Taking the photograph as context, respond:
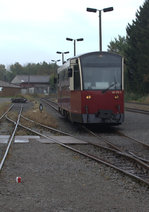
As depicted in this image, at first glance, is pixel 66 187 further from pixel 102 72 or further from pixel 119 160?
pixel 102 72

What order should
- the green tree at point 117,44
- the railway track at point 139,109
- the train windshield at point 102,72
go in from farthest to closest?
the green tree at point 117,44
the railway track at point 139,109
the train windshield at point 102,72

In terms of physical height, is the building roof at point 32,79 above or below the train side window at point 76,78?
above

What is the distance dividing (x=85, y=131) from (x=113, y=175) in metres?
8.87

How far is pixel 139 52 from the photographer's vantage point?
5400 cm

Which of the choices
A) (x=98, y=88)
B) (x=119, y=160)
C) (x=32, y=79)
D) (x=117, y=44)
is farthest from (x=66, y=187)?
(x=32, y=79)

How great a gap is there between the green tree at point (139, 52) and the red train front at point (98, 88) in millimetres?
35625

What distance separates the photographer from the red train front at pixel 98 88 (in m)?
15.3

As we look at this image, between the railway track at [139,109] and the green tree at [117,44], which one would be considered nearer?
the railway track at [139,109]

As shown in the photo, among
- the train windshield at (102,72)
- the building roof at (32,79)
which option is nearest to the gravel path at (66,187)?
the train windshield at (102,72)

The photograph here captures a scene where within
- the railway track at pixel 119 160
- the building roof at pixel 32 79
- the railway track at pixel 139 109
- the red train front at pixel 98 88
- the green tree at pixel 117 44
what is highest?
the green tree at pixel 117 44

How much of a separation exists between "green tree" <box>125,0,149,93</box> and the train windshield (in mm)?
35551

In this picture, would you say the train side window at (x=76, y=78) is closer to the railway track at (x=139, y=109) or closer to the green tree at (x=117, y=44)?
the railway track at (x=139, y=109)

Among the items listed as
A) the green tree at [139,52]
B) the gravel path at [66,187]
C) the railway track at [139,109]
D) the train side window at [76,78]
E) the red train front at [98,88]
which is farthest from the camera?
the green tree at [139,52]

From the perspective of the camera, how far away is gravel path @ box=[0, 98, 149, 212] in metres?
5.45
